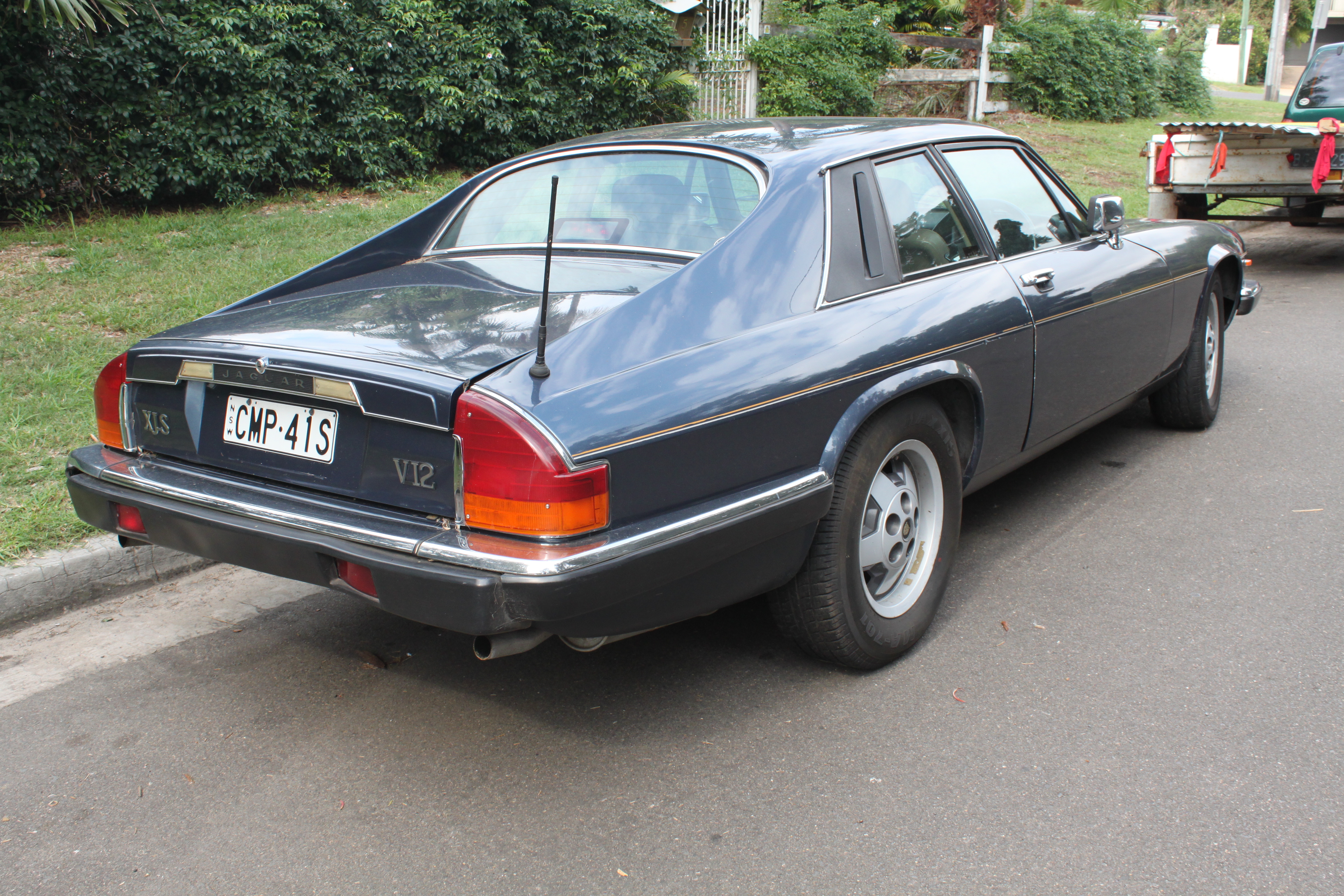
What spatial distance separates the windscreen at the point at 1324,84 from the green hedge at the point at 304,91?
23.3ft

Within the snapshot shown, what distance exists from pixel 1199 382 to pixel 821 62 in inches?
437

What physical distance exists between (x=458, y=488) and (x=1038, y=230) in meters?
2.61

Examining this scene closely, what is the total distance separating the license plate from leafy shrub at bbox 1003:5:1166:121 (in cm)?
1941

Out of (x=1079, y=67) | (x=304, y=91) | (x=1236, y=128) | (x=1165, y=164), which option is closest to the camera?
(x=1236, y=128)

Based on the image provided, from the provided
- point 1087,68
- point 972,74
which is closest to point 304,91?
point 972,74

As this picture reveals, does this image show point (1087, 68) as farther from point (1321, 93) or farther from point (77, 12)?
point (77, 12)

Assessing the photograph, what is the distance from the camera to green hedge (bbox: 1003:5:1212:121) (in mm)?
19484

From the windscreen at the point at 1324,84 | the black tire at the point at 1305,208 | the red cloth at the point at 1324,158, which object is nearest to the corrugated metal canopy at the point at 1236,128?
the red cloth at the point at 1324,158

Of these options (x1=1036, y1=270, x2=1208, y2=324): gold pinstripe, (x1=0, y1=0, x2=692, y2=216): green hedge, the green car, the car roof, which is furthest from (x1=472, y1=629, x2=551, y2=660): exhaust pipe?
the green car

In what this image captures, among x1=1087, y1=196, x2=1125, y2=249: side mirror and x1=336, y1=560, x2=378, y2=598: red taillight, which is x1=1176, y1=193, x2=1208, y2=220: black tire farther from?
x1=336, y1=560, x2=378, y2=598: red taillight

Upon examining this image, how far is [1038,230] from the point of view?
395cm

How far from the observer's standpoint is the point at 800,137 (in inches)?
132

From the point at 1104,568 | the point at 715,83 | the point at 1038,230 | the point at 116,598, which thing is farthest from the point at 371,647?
the point at 715,83

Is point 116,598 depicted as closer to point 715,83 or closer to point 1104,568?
point 1104,568
